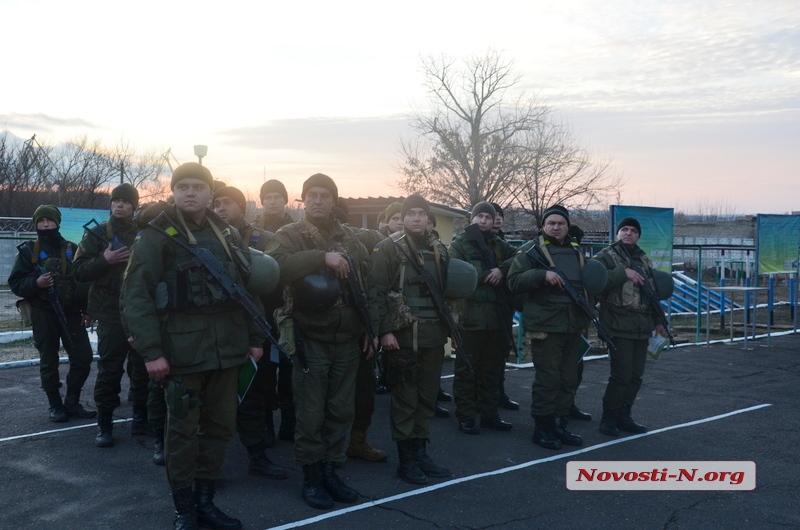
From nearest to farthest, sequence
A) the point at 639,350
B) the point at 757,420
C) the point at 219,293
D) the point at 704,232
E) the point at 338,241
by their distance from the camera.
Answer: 1. the point at 219,293
2. the point at 338,241
3. the point at 639,350
4. the point at 757,420
5. the point at 704,232

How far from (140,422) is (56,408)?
3.73 ft

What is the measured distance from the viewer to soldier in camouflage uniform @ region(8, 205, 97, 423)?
6.20m

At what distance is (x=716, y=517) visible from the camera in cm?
419

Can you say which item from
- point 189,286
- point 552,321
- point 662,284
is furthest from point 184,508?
point 662,284

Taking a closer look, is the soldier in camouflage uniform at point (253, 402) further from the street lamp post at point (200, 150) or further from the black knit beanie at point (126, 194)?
the street lamp post at point (200, 150)

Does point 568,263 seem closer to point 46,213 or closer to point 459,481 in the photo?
point 459,481

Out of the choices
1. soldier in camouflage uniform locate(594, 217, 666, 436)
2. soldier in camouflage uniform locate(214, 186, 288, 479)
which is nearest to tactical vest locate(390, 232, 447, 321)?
soldier in camouflage uniform locate(214, 186, 288, 479)

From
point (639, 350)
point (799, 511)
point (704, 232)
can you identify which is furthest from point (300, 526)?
point (704, 232)

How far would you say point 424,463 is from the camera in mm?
4910

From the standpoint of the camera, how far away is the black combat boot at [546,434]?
5.61 meters

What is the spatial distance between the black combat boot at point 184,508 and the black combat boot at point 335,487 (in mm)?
918

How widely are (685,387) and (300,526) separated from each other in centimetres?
607

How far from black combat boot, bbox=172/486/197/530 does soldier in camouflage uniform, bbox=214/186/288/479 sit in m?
1.07

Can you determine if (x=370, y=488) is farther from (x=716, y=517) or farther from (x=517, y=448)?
(x=716, y=517)
